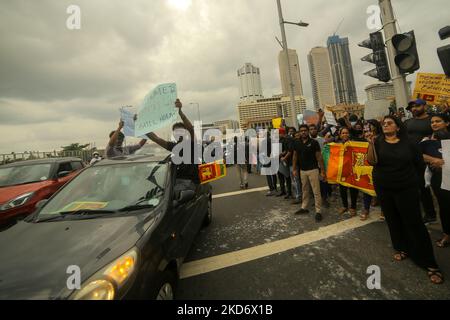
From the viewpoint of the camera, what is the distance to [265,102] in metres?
75.4

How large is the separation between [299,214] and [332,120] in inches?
140

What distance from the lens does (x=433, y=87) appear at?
18.6 feet

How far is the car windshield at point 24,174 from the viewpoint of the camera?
5.74 metres

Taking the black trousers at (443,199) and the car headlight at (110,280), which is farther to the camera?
the black trousers at (443,199)

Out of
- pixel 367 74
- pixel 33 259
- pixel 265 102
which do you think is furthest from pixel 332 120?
pixel 265 102


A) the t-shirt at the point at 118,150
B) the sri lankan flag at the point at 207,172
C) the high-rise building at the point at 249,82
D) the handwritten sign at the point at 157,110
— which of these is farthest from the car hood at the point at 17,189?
the high-rise building at the point at 249,82

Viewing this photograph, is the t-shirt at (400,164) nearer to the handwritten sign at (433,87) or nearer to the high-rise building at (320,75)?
the handwritten sign at (433,87)

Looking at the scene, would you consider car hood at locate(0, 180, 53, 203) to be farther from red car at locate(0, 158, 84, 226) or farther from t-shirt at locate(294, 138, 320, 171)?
t-shirt at locate(294, 138, 320, 171)

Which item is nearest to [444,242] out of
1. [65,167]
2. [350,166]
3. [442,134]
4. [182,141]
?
[442,134]

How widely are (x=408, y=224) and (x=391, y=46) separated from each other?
372 centimetres

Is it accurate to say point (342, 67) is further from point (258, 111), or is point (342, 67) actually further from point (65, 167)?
point (258, 111)

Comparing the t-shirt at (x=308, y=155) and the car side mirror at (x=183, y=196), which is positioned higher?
the t-shirt at (x=308, y=155)

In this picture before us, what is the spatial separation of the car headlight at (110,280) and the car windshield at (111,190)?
0.90m

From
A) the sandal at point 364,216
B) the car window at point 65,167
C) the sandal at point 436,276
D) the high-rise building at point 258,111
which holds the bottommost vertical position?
the sandal at point 436,276
